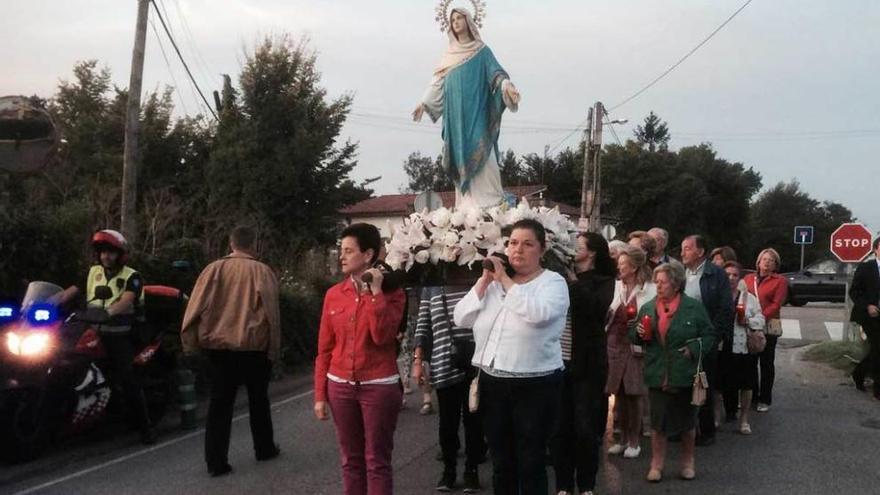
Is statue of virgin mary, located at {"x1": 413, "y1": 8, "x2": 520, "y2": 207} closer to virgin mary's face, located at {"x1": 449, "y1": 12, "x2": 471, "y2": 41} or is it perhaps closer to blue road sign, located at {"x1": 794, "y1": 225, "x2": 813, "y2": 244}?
virgin mary's face, located at {"x1": 449, "y1": 12, "x2": 471, "y2": 41}

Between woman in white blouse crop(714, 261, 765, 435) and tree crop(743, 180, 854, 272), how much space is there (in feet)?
198

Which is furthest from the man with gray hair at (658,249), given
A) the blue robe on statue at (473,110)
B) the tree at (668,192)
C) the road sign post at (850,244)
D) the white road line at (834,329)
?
the tree at (668,192)

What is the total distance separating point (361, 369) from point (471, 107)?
3.19 metres

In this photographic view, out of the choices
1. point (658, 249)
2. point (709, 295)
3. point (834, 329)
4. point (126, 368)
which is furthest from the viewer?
point (834, 329)

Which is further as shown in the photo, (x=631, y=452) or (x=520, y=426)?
(x=631, y=452)

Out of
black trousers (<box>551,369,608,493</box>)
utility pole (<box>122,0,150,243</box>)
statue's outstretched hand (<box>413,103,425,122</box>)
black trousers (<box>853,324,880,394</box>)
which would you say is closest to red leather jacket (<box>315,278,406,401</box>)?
black trousers (<box>551,369,608,493</box>)

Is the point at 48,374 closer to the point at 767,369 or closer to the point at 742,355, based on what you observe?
the point at 742,355

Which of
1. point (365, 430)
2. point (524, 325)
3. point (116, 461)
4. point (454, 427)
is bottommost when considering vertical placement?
point (116, 461)

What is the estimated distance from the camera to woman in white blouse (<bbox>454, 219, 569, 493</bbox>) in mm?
4539

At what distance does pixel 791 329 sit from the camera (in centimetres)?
1992

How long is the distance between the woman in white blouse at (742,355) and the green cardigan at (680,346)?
2204mm

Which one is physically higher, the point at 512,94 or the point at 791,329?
the point at 512,94

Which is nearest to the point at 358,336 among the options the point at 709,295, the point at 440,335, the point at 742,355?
the point at 440,335

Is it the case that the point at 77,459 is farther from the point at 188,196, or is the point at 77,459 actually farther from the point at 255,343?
the point at 188,196
